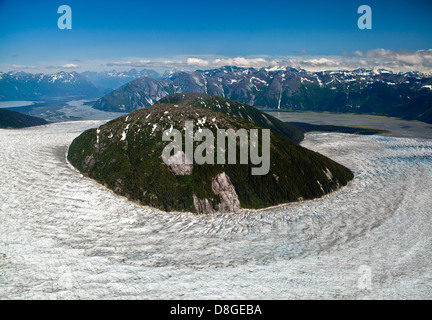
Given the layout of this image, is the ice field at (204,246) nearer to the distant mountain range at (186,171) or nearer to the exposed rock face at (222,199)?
the exposed rock face at (222,199)

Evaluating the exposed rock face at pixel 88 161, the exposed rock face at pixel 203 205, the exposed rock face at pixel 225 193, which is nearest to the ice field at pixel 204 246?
the exposed rock face at pixel 203 205

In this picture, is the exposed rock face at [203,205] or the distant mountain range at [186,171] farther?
the distant mountain range at [186,171]

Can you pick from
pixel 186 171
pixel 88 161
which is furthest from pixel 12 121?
pixel 186 171

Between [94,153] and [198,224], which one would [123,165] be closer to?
[94,153]

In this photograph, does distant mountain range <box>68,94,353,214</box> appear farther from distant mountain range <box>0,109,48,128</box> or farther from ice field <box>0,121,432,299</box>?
distant mountain range <box>0,109,48,128</box>

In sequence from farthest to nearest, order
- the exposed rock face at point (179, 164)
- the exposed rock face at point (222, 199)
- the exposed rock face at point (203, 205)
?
the exposed rock face at point (179, 164) < the exposed rock face at point (222, 199) < the exposed rock face at point (203, 205)

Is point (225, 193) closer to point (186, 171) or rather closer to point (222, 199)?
point (222, 199)

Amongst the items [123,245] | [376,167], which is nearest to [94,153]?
[123,245]
